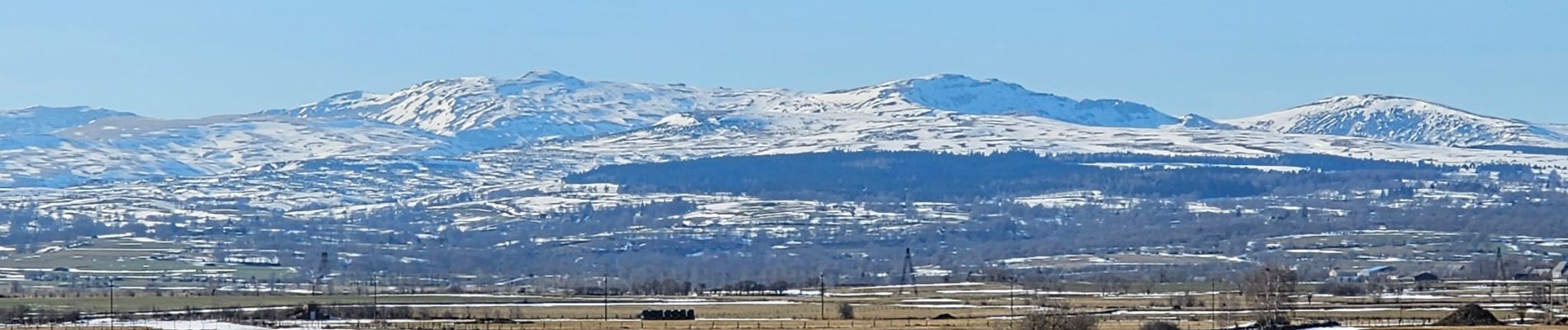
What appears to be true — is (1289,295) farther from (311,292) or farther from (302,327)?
(311,292)

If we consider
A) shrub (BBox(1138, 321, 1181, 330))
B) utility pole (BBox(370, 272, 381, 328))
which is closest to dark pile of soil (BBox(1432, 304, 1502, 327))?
shrub (BBox(1138, 321, 1181, 330))

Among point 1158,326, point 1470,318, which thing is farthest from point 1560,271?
point 1158,326

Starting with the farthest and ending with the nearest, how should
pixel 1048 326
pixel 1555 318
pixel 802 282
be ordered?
pixel 802 282 < pixel 1555 318 < pixel 1048 326

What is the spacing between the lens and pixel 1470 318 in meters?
107

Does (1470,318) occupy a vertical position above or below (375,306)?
above

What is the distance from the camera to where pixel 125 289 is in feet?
597

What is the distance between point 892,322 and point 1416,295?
4528 centimetres

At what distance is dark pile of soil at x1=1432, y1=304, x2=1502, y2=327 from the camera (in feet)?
344

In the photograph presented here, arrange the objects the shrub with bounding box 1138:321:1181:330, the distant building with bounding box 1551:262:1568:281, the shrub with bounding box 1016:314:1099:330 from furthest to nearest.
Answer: the distant building with bounding box 1551:262:1568:281 < the shrub with bounding box 1138:321:1181:330 < the shrub with bounding box 1016:314:1099:330

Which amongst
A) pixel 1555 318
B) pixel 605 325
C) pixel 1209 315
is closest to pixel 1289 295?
pixel 1209 315

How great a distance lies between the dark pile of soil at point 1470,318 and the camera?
344 feet

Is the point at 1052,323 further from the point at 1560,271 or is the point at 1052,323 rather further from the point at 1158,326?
the point at 1560,271

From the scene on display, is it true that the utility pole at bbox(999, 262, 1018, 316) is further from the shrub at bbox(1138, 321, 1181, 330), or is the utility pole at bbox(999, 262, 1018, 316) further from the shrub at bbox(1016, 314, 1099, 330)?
the shrub at bbox(1016, 314, 1099, 330)

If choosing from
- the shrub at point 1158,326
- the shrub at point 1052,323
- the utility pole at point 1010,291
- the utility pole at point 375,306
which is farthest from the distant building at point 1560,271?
the shrub at point 1052,323
